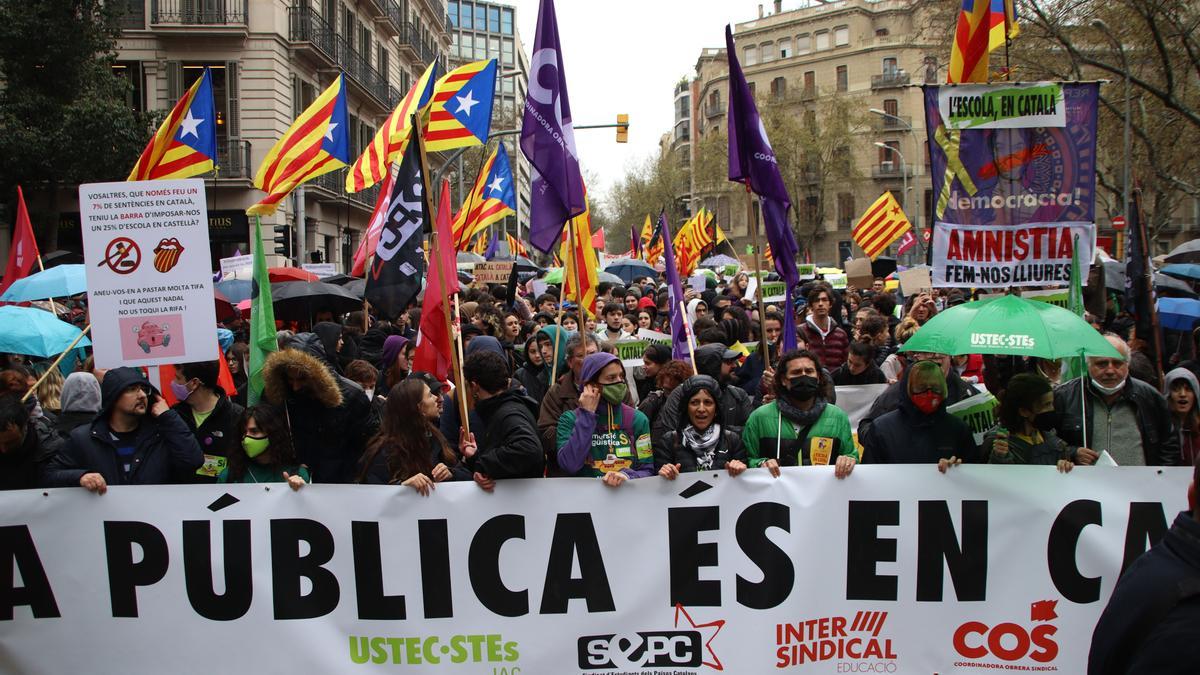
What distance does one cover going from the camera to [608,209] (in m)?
116

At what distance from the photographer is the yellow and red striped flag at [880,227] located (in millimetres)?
18438

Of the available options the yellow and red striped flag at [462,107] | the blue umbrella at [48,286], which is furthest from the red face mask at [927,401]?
the blue umbrella at [48,286]

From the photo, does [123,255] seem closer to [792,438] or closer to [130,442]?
[130,442]

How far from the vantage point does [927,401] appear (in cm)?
513

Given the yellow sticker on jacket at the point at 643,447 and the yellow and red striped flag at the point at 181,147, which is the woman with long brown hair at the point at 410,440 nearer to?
the yellow sticker on jacket at the point at 643,447

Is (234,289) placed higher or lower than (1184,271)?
higher

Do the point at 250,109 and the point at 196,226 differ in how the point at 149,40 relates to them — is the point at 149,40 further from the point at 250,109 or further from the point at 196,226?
the point at 196,226

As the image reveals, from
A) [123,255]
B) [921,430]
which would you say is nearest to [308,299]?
[123,255]

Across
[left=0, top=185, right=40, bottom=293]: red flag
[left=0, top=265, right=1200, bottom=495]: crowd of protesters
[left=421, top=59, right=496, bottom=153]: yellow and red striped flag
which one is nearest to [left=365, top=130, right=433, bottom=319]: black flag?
[left=0, top=265, right=1200, bottom=495]: crowd of protesters

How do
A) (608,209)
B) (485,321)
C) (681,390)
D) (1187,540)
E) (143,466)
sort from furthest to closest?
1. (608,209)
2. (485,321)
3. (681,390)
4. (143,466)
5. (1187,540)

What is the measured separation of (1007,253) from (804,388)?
2.02m

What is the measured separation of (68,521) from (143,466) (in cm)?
40

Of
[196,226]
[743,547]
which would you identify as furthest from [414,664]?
[196,226]

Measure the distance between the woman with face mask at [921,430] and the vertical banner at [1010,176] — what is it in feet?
4.79
